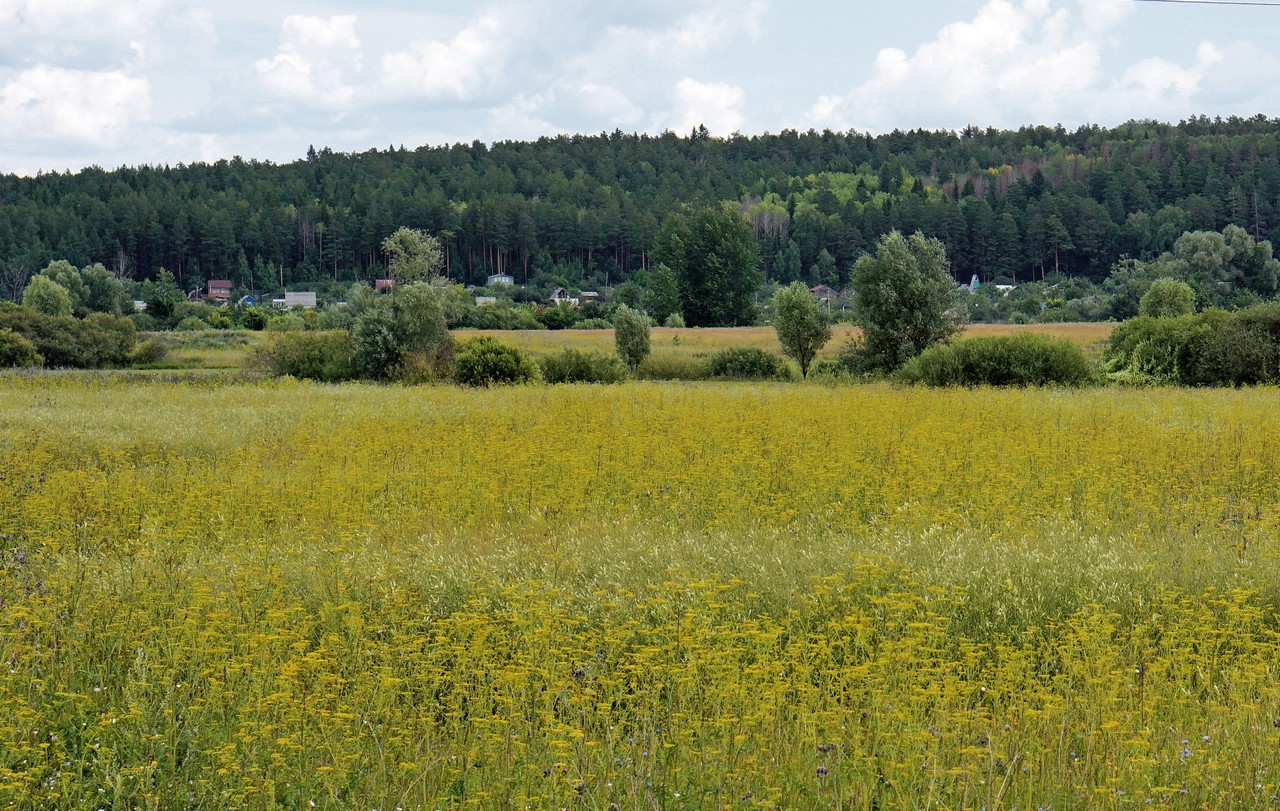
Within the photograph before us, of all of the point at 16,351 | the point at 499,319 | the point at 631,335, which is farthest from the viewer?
the point at 499,319

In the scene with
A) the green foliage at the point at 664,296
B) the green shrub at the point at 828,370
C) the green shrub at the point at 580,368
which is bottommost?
the green shrub at the point at 828,370

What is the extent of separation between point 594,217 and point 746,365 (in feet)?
357

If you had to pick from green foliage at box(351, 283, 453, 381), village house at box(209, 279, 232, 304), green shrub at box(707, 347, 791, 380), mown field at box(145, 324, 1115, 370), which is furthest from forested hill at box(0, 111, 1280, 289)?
green foliage at box(351, 283, 453, 381)

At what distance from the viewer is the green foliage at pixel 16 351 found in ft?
152

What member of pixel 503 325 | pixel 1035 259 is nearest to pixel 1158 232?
pixel 1035 259

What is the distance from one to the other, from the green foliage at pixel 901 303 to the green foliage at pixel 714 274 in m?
59.3

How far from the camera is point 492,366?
36.5 m

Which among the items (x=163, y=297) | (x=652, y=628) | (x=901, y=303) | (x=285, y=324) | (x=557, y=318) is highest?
(x=163, y=297)

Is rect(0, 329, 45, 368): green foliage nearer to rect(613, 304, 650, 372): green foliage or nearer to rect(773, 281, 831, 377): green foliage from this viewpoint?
rect(613, 304, 650, 372): green foliage

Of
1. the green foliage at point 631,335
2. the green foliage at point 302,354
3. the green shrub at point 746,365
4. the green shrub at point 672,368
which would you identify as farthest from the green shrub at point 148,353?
the green shrub at point 746,365

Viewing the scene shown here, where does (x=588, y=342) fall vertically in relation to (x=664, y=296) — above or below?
below

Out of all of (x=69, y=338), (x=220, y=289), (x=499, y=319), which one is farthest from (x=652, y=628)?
(x=220, y=289)

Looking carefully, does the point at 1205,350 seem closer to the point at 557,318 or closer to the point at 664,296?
the point at 557,318

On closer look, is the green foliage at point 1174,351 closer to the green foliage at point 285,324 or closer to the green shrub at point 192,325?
the green foliage at point 285,324
